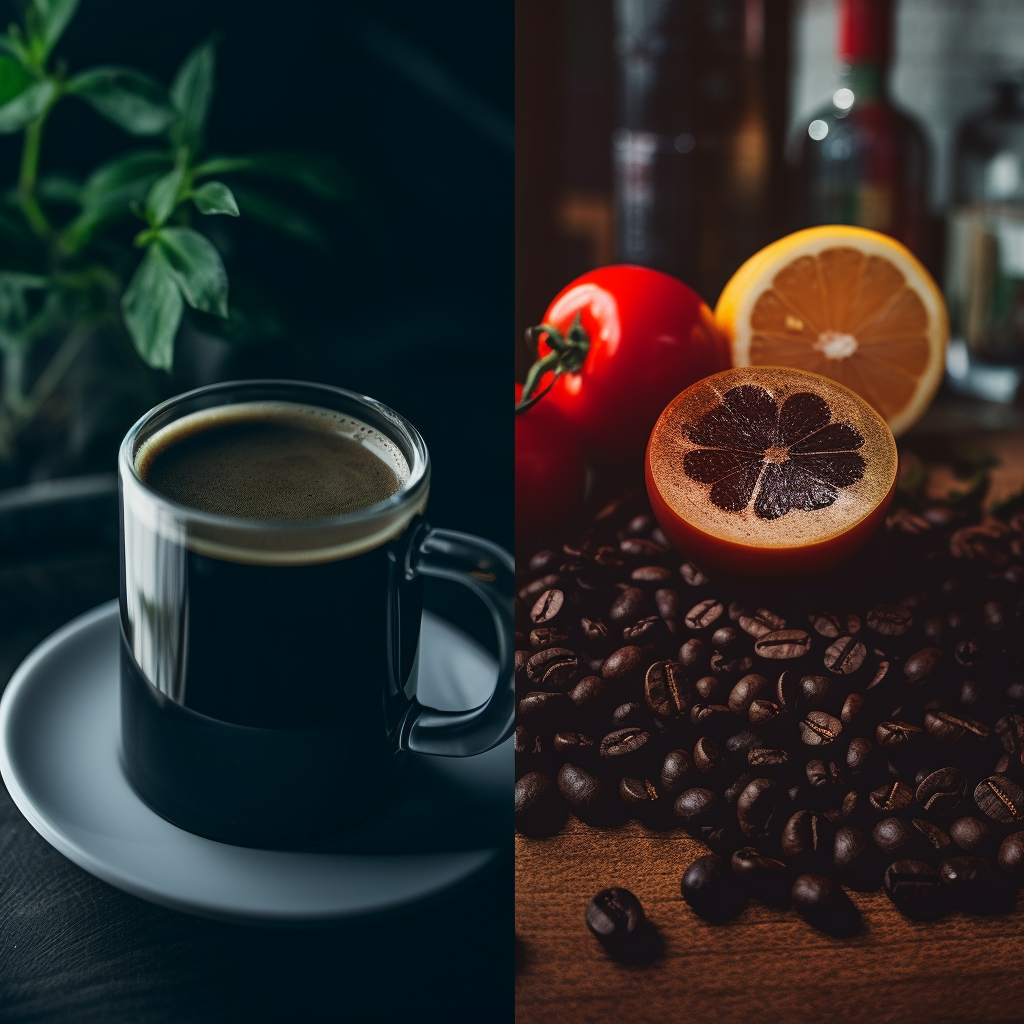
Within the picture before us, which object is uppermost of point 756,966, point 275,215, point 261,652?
point 275,215

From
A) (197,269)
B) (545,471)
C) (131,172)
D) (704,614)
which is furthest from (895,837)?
(131,172)

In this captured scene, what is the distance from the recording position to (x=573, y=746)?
17.7 inches

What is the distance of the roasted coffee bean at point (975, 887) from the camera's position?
0.41m

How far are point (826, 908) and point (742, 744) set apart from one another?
7cm

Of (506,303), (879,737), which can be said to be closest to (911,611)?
(879,737)

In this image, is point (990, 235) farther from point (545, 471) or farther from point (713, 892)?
point (713, 892)

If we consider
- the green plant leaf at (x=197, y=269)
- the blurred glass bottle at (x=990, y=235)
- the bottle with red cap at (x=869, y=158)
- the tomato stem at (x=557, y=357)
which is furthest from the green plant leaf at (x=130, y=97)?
the blurred glass bottle at (x=990, y=235)

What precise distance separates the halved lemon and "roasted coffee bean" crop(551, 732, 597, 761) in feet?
0.73

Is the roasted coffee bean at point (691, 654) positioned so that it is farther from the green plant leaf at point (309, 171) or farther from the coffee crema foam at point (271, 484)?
the green plant leaf at point (309, 171)

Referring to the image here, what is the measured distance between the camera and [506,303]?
94 cm

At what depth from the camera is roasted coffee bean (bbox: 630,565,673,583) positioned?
0.49 meters

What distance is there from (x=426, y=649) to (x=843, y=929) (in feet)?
0.80

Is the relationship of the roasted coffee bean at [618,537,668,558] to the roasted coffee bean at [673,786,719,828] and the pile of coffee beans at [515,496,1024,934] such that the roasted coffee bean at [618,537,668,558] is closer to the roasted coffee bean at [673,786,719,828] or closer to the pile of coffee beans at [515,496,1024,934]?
the pile of coffee beans at [515,496,1024,934]

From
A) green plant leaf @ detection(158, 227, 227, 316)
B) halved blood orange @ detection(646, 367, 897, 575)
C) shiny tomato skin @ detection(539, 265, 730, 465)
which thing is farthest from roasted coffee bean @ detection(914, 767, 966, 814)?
green plant leaf @ detection(158, 227, 227, 316)
